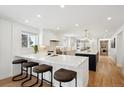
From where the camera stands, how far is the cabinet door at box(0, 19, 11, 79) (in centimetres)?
341

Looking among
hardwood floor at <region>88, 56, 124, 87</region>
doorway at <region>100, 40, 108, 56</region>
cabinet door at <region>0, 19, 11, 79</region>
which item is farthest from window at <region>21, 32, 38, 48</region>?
doorway at <region>100, 40, 108, 56</region>

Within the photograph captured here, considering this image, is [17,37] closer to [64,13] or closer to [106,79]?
[64,13]

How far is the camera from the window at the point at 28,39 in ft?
14.9

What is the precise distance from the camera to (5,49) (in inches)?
139

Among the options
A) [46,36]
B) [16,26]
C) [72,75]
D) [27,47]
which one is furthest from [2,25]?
[72,75]

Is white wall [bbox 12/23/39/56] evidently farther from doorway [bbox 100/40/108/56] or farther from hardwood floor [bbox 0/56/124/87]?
doorway [bbox 100/40/108/56]

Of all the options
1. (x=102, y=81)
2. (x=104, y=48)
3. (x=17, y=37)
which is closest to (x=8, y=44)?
(x=17, y=37)

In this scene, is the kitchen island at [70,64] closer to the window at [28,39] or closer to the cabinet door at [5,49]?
the cabinet door at [5,49]

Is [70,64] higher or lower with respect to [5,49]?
lower

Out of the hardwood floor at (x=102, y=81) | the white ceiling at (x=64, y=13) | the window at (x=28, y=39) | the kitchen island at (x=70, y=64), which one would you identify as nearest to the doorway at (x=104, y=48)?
the hardwood floor at (x=102, y=81)

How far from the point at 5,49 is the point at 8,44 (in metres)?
0.22

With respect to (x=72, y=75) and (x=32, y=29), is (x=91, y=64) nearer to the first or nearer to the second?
(x=72, y=75)
